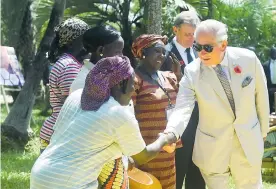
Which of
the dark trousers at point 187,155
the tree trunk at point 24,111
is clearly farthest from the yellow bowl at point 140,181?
the tree trunk at point 24,111

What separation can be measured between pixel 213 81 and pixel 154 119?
612 mm

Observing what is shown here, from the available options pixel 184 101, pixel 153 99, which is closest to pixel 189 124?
pixel 153 99

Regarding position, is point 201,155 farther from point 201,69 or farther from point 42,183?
point 42,183

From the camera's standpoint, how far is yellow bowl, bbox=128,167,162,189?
4.10 m

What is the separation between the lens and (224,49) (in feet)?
14.1

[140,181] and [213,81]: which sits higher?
[213,81]

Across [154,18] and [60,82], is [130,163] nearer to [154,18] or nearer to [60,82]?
[60,82]

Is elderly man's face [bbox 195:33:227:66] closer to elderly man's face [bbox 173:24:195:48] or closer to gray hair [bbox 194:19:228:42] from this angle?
gray hair [bbox 194:19:228:42]

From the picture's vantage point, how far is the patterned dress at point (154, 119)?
4.70 metres

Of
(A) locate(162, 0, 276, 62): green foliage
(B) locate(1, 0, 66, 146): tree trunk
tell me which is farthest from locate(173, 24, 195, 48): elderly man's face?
(A) locate(162, 0, 276, 62): green foliage

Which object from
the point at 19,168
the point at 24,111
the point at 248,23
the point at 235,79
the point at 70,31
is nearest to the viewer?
the point at 235,79

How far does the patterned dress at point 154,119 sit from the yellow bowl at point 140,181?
1.39 ft

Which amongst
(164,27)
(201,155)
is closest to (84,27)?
(201,155)

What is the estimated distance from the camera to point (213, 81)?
4.36 m
